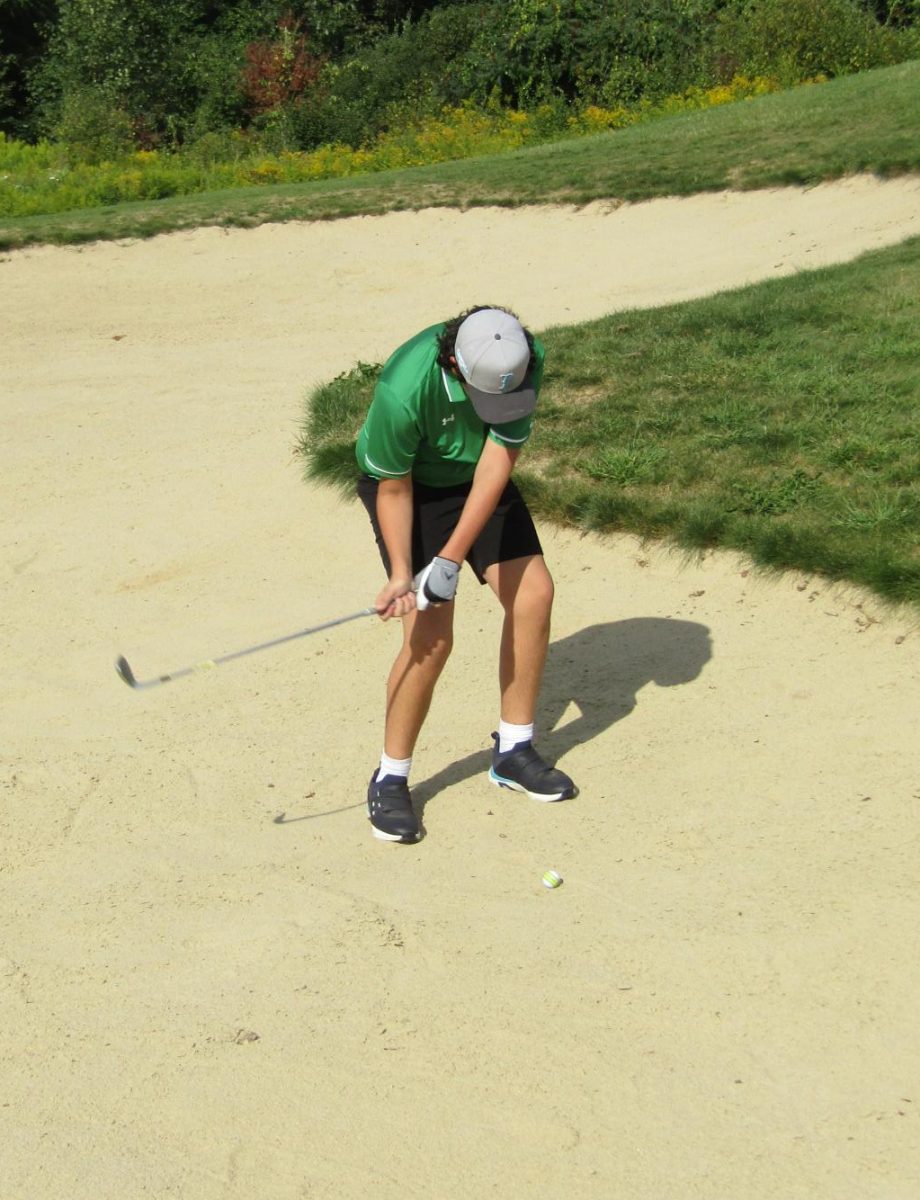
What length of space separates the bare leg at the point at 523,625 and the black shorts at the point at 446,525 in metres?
0.05

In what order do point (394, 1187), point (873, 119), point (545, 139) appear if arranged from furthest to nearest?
point (545, 139) → point (873, 119) → point (394, 1187)

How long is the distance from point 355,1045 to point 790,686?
2.33 metres

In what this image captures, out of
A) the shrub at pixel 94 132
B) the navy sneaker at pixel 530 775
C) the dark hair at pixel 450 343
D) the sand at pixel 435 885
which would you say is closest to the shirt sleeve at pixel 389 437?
the dark hair at pixel 450 343

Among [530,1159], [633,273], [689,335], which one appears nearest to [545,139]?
[633,273]

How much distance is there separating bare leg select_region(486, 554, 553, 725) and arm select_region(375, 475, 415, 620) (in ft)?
1.23

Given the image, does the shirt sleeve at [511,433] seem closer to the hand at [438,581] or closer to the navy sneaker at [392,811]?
the hand at [438,581]

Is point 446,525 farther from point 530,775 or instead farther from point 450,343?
point 530,775

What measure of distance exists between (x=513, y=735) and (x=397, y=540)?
92 cm

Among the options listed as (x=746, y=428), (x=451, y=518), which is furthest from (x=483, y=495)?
(x=746, y=428)

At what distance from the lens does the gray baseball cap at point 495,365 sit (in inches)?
165

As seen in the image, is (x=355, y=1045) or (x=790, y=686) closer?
(x=355, y=1045)

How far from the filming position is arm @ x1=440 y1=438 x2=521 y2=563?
445 centimetres

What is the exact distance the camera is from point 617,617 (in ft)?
20.5

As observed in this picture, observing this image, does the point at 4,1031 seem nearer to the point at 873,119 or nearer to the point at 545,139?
the point at 873,119
